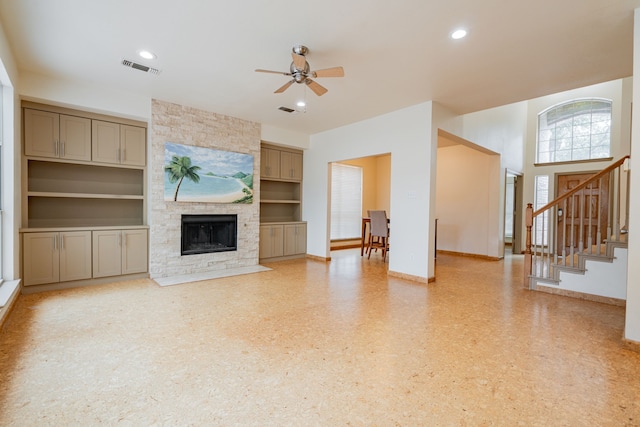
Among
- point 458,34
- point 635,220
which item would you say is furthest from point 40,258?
point 635,220

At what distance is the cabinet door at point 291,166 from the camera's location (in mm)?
6953

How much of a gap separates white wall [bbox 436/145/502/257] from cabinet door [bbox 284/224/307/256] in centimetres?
389

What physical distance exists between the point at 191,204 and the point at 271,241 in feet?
6.43

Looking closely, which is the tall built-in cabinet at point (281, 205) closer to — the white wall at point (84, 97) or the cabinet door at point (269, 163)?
the cabinet door at point (269, 163)

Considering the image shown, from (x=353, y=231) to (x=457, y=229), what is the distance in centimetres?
295

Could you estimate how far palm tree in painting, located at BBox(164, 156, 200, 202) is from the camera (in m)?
4.97

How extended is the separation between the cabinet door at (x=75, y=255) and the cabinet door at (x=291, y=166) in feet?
12.8

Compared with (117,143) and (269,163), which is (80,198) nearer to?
(117,143)

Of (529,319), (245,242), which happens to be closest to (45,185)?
(245,242)

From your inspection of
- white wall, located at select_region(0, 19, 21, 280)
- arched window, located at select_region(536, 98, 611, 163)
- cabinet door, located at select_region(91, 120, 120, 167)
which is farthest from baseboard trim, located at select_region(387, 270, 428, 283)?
arched window, located at select_region(536, 98, 611, 163)

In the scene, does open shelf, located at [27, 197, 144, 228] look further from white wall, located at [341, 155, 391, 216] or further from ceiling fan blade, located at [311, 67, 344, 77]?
white wall, located at [341, 155, 391, 216]

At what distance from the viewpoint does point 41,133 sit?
4094 mm

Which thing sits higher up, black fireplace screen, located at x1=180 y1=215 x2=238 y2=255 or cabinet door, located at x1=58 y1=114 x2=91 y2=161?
cabinet door, located at x1=58 y1=114 x2=91 y2=161

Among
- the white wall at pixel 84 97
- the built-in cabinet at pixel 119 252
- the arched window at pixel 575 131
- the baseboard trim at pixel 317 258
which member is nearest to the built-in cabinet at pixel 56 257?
the built-in cabinet at pixel 119 252
